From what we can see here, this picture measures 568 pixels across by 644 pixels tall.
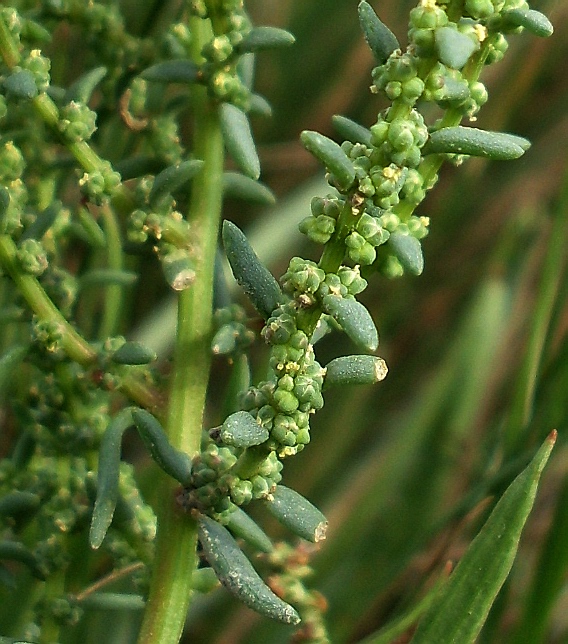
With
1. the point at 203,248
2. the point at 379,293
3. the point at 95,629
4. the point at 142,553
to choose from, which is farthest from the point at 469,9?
the point at 379,293

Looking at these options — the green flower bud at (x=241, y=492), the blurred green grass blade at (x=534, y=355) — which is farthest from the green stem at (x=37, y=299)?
the blurred green grass blade at (x=534, y=355)

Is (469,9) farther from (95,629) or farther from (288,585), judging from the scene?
(95,629)

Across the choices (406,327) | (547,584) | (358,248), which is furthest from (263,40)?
(406,327)

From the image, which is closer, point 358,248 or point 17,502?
point 358,248

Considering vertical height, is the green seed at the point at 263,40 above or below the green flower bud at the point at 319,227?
above

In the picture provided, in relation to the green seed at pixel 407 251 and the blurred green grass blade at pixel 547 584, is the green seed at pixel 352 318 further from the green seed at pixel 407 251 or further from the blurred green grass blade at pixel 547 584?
the blurred green grass blade at pixel 547 584

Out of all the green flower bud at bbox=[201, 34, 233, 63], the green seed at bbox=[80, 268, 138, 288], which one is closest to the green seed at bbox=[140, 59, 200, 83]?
the green flower bud at bbox=[201, 34, 233, 63]

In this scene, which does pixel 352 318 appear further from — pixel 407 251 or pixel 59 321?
pixel 59 321

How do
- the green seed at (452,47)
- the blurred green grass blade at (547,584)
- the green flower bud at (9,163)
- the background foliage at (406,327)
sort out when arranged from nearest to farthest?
1. the green seed at (452,47)
2. the green flower bud at (9,163)
3. the blurred green grass blade at (547,584)
4. the background foliage at (406,327)
